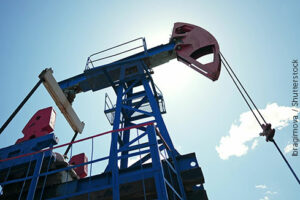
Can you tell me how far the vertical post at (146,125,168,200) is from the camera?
2.92 metres

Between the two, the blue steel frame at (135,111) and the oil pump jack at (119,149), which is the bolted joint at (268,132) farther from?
the blue steel frame at (135,111)

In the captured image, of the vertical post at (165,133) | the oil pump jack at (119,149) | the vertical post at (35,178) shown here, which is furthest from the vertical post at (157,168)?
the vertical post at (35,178)

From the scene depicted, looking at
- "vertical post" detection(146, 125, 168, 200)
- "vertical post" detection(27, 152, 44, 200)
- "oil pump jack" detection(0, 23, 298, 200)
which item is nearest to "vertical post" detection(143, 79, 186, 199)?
"oil pump jack" detection(0, 23, 298, 200)

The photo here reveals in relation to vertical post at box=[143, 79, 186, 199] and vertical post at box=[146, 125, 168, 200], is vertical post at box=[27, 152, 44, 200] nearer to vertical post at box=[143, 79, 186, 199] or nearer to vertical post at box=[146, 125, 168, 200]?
vertical post at box=[146, 125, 168, 200]

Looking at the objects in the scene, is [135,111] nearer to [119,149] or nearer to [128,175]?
[119,149]

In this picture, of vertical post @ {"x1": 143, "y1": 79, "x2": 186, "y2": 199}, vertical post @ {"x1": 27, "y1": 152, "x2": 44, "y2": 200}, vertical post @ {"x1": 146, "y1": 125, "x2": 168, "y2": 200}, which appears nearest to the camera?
vertical post @ {"x1": 146, "y1": 125, "x2": 168, "y2": 200}

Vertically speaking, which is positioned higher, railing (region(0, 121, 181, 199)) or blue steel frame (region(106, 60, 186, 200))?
blue steel frame (region(106, 60, 186, 200))

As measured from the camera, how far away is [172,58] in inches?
295

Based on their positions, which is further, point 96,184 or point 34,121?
point 34,121

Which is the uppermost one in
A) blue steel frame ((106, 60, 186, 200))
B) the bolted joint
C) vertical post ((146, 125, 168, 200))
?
blue steel frame ((106, 60, 186, 200))

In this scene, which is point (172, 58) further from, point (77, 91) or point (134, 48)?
point (77, 91)

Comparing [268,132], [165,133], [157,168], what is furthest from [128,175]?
[268,132]

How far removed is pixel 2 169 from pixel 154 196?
11.1 ft

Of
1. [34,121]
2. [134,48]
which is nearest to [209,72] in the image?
[134,48]
